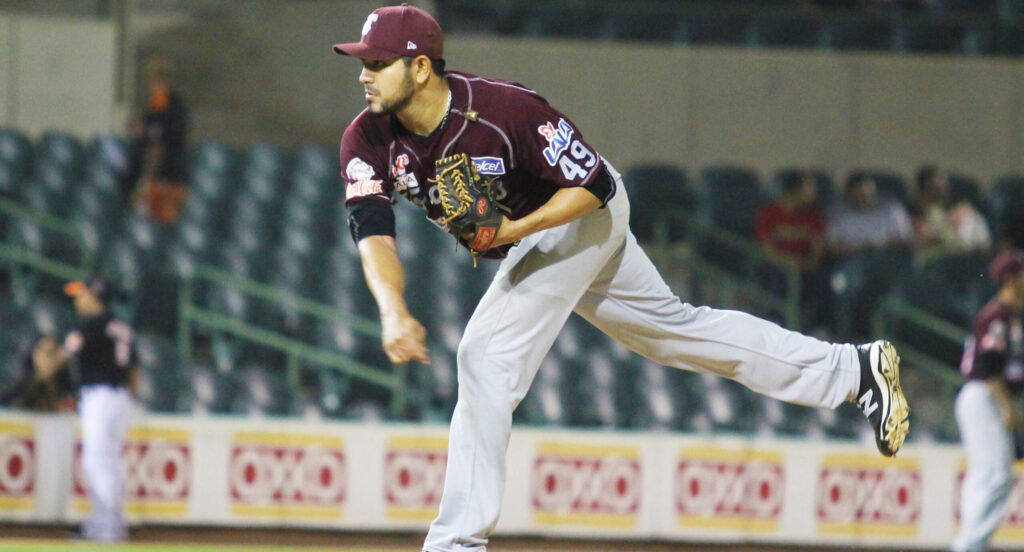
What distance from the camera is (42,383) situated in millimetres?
9500

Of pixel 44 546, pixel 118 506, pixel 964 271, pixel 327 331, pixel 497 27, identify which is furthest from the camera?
pixel 497 27

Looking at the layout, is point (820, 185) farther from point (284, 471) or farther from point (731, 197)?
point (284, 471)

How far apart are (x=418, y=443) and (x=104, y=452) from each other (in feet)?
7.15

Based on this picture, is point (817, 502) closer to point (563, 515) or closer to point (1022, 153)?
point (563, 515)

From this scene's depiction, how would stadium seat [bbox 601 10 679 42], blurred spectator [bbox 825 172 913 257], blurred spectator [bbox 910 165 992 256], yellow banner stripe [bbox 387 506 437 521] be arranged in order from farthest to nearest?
stadium seat [bbox 601 10 679 42] < blurred spectator [bbox 910 165 992 256] < blurred spectator [bbox 825 172 913 257] < yellow banner stripe [bbox 387 506 437 521]

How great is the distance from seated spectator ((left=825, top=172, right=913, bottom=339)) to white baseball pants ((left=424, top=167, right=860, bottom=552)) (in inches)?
239

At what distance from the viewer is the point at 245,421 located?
31.7 feet

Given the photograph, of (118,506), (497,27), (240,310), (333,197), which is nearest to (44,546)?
(118,506)

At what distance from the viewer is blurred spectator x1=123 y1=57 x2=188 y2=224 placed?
11.4 meters

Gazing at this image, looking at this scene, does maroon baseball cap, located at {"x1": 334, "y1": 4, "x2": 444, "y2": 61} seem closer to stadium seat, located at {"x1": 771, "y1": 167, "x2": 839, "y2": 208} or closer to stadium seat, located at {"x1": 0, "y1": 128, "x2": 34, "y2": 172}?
stadium seat, located at {"x1": 0, "y1": 128, "x2": 34, "y2": 172}

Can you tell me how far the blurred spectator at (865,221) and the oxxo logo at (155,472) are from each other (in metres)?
5.80

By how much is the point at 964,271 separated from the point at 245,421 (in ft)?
20.6

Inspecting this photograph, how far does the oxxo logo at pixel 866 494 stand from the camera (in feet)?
32.5

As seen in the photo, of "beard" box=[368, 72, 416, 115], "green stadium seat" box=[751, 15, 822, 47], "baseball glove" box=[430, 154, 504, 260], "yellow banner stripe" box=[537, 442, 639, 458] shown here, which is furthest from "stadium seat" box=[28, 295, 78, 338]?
"green stadium seat" box=[751, 15, 822, 47]
